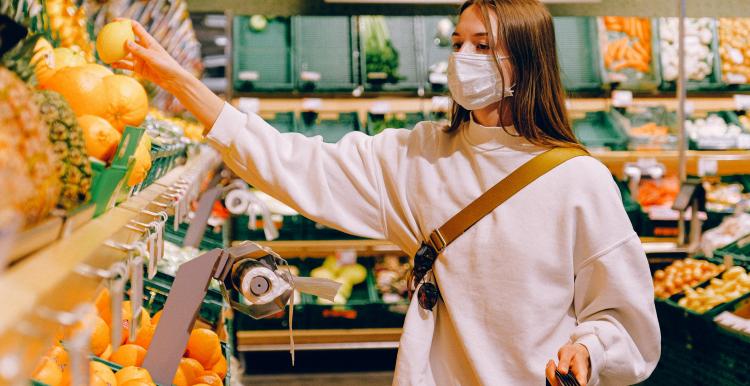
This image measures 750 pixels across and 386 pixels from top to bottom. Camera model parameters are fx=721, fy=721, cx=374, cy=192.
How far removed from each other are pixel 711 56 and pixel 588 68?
3.07 feet

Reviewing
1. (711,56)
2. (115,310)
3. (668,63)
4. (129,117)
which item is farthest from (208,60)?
(115,310)

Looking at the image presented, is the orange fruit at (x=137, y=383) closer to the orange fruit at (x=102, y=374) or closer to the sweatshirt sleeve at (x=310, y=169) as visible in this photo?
the orange fruit at (x=102, y=374)

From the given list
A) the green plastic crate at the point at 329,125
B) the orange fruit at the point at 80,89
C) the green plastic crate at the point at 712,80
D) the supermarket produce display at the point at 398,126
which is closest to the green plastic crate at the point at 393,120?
the supermarket produce display at the point at 398,126

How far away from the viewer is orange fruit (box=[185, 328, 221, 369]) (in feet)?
5.54

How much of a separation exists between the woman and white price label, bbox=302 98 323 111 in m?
3.25

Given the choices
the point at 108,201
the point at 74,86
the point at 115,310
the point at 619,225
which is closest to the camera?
the point at 115,310

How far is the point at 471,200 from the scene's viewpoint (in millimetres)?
1683

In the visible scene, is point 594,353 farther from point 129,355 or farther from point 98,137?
point 98,137

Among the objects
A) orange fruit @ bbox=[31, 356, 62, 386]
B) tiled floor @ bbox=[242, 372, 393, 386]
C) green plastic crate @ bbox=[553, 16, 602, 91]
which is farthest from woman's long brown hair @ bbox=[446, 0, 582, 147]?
green plastic crate @ bbox=[553, 16, 602, 91]

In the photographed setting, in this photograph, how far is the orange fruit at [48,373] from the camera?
102 centimetres

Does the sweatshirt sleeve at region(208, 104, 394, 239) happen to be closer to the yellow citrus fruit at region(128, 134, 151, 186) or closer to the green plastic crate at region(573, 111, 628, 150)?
the yellow citrus fruit at region(128, 134, 151, 186)

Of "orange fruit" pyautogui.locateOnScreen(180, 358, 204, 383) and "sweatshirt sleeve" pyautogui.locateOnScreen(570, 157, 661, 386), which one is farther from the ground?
"sweatshirt sleeve" pyautogui.locateOnScreen(570, 157, 661, 386)

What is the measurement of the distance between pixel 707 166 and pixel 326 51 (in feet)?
9.08

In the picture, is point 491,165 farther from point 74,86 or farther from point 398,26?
point 398,26
